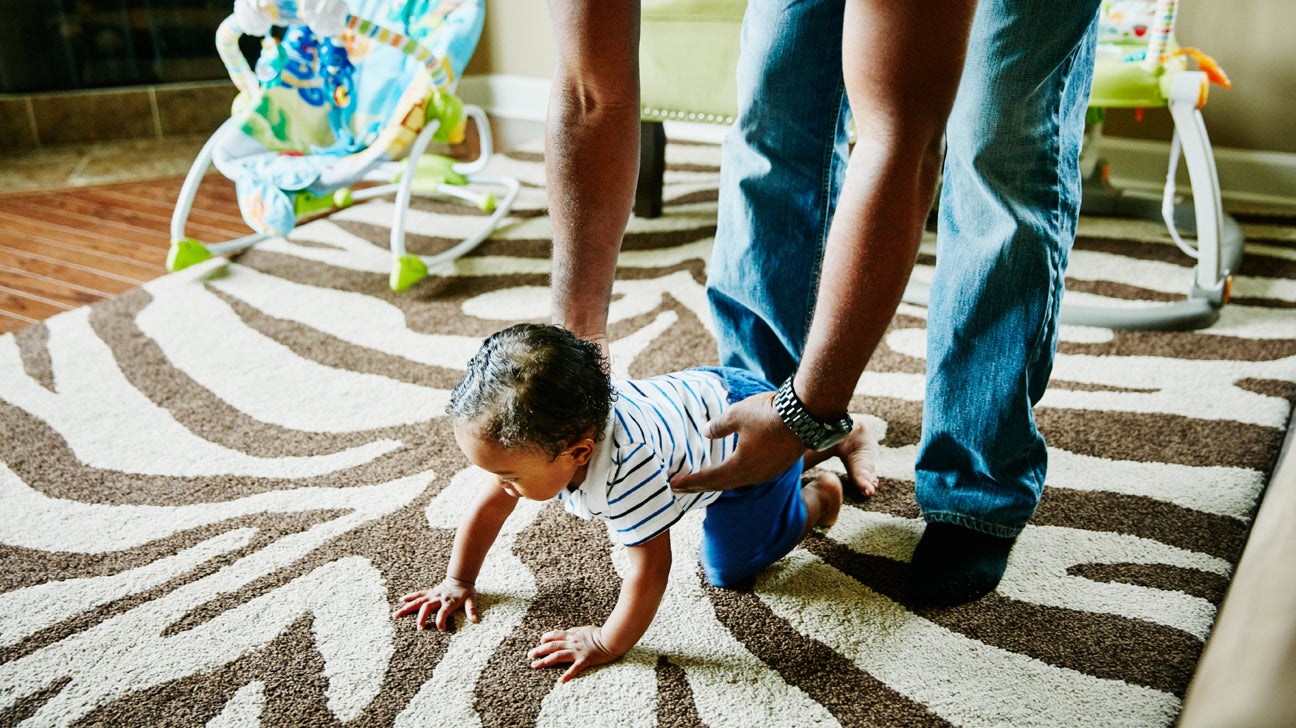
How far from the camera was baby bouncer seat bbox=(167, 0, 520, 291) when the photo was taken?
167cm

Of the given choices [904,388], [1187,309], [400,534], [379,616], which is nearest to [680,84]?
[904,388]

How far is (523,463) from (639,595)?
174 mm

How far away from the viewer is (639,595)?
835mm

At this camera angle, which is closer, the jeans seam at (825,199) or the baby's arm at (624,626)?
the baby's arm at (624,626)

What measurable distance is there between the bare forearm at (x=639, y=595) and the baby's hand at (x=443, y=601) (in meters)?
0.16

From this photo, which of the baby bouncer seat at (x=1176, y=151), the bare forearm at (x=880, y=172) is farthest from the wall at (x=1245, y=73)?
the bare forearm at (x=880, y=172)

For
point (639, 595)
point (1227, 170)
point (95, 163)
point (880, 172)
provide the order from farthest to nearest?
point (95, 163) < point (1227, 170) < point (639, 595) < point (880, 172)

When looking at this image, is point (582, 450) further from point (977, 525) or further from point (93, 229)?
point (93, 229)

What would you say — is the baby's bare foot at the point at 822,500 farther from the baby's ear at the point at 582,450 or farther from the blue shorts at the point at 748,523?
the baby's ear at the point at 582,450

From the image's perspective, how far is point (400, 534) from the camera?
3.44ft

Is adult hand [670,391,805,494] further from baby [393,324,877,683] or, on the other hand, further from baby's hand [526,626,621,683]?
baby's hand [526,626,621,683]

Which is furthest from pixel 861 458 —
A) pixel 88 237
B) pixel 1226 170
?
pixel 88 237

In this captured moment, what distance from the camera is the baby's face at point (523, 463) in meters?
0.75

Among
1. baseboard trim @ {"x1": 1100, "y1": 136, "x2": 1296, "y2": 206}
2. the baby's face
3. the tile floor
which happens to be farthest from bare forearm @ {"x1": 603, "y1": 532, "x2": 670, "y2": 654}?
the tile floor
